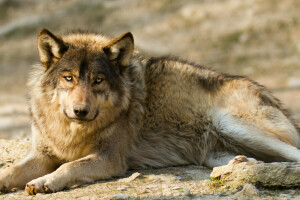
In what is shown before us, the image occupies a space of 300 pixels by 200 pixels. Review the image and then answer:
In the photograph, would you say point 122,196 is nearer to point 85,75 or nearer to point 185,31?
point 85,75

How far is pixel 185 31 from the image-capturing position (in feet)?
48.3

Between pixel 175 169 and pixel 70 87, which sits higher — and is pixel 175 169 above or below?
below

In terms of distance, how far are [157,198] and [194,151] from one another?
1580 mm

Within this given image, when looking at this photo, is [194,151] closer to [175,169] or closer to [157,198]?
[175,169]

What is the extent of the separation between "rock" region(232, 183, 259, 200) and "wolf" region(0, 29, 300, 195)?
615 millimetres

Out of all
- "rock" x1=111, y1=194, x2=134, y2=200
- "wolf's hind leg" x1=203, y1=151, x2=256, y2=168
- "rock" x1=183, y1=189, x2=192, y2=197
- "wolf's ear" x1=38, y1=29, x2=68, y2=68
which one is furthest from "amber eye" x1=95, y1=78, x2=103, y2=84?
"wolf's hind leg" x1=203, y1=151, x2=256, y2=168

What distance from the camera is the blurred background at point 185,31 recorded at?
12.9 m

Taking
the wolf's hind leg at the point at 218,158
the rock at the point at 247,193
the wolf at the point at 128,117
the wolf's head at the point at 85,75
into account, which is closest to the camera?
the rock at the point at 247,193

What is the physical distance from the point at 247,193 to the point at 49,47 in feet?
7.84

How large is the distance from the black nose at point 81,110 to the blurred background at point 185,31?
7.10 m

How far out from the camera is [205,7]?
15125mm

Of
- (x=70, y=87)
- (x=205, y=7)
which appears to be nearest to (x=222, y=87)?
(x=70, y=87)

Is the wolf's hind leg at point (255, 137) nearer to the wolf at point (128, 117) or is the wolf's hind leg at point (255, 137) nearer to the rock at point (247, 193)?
the wolf at point (128, 117)

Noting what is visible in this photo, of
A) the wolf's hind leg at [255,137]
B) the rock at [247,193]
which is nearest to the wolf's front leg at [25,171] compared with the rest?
the wolf's hind leg at [255,137]
